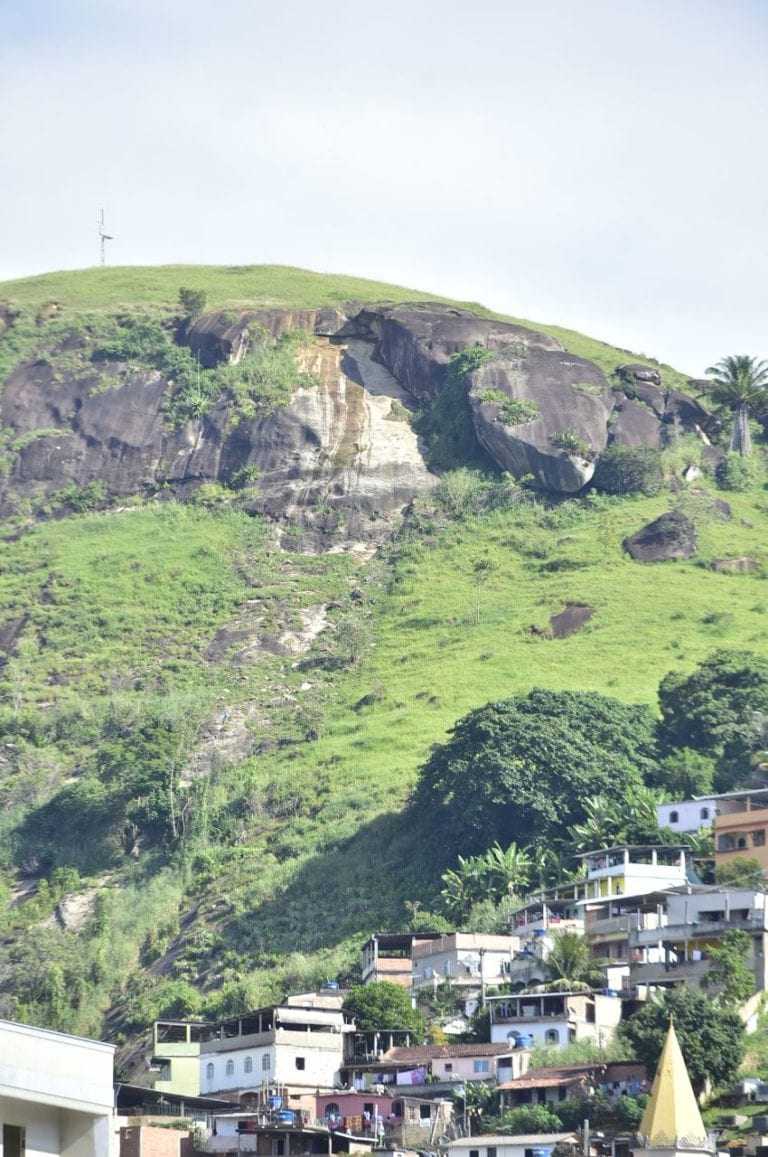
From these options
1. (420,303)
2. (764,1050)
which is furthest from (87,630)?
(764,1050)

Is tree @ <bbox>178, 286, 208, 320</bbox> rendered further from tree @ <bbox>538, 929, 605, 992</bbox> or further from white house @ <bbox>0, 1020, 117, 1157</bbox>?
white house @ <bbox>0, 1020, 117, 1157</bbox>

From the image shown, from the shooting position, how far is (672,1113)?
51438 mm

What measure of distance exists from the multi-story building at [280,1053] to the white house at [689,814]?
17.4 metres

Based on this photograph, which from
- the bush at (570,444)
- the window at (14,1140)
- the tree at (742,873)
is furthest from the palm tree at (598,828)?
the window at (14,1140)

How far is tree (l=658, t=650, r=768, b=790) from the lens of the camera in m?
87.5

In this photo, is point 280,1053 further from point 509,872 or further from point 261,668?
point 261,668

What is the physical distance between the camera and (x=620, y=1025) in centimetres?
6144

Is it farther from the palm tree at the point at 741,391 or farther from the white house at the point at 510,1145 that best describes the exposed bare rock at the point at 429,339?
the white house at the point at 510,1145

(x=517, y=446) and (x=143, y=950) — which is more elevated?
(x=517, y=446)

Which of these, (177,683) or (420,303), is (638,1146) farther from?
(420,303)

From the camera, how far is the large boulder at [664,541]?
397ft

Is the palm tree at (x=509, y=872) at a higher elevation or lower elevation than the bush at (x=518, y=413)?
lower

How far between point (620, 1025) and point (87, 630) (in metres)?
64.9

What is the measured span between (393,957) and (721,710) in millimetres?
23077
